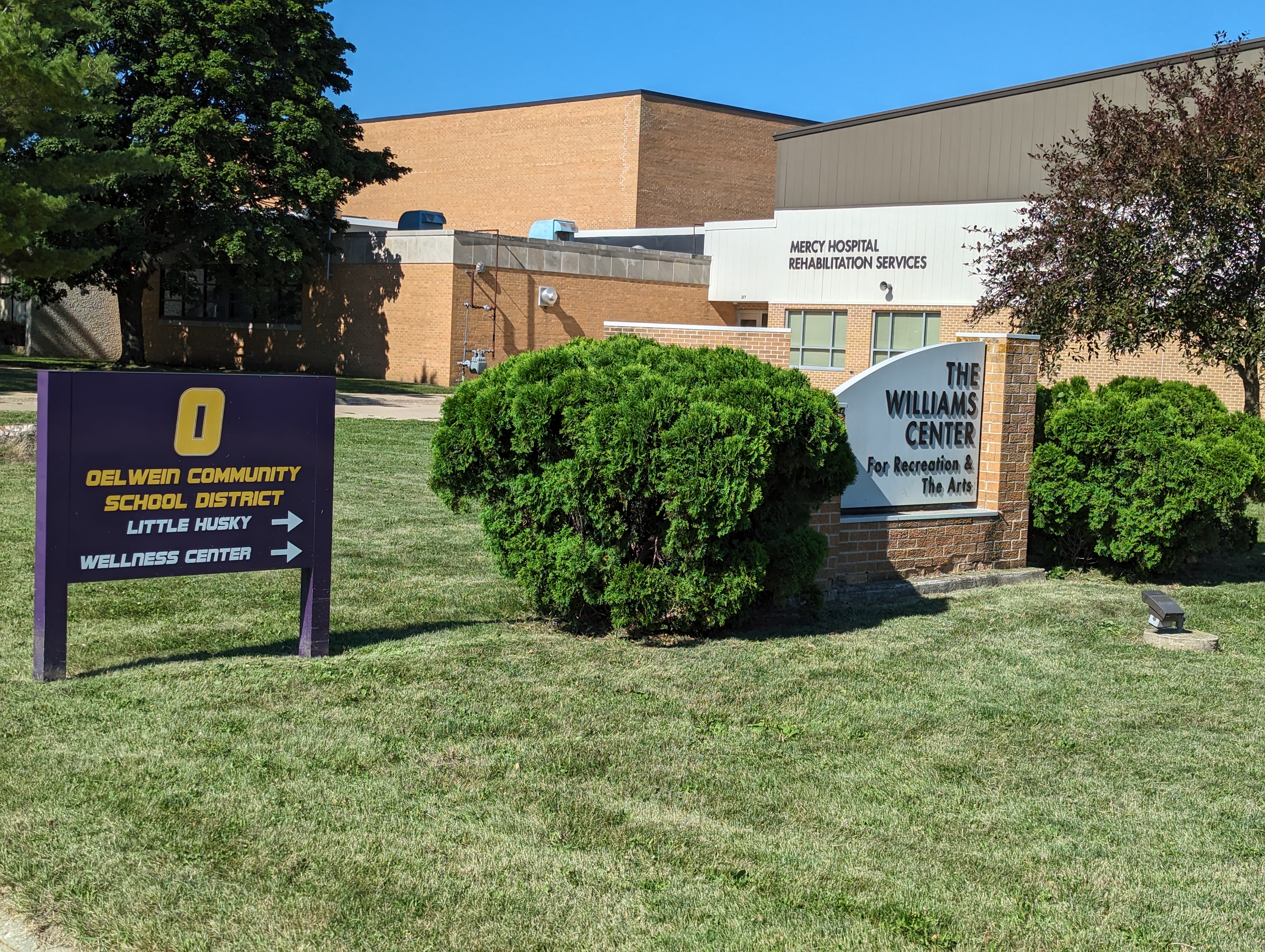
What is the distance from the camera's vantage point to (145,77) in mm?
32125

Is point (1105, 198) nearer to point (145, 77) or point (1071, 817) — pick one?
point (1071, 817)

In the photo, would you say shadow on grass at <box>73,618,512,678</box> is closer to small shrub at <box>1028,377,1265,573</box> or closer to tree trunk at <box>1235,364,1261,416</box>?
small shrub at <box>1028,377,1265,573</box>

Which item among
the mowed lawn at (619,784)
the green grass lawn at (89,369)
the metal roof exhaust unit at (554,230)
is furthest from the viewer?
the metal roof exhaust unit at (554,230)

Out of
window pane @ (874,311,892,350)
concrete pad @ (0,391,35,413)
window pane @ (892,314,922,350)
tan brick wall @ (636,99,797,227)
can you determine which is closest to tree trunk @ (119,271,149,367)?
concrete pad @ (0,391,35,413)

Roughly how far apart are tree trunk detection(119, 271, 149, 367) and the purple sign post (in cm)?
3095

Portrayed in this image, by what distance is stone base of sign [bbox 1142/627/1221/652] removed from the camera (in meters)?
7.49

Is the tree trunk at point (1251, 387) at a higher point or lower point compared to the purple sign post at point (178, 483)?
higher

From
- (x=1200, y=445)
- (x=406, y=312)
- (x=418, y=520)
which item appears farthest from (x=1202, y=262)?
(x=406, y=312)

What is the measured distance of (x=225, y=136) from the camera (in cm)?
3133

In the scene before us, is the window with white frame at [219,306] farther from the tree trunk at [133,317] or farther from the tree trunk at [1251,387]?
the tree trunk at [1251,387]

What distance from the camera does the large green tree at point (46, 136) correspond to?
2044 centimetres

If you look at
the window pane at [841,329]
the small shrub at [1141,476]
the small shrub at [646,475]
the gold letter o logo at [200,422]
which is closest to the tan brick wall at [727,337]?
the window pane at [841,329]

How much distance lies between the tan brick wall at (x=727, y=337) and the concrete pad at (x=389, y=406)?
414 centimetres

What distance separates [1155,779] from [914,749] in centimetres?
99
